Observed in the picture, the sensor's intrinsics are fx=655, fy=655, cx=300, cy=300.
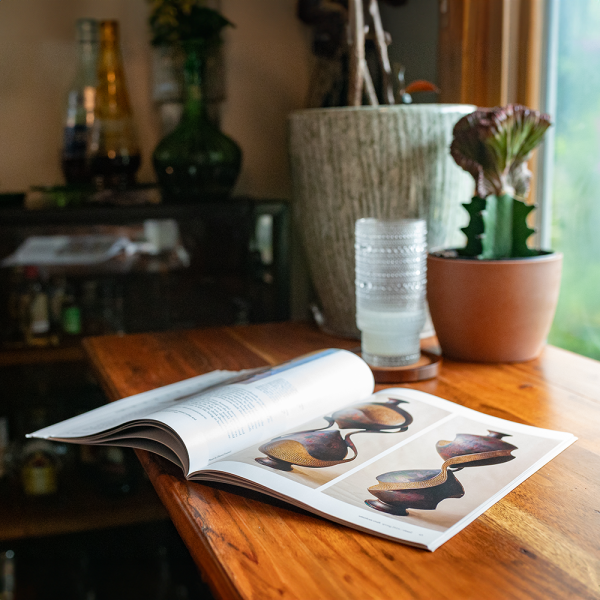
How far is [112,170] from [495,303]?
91cm

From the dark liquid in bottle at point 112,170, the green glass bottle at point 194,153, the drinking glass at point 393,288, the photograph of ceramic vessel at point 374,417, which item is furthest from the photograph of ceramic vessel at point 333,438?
the dark liquid in bottle at point 112,170

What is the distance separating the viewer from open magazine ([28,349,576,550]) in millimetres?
514

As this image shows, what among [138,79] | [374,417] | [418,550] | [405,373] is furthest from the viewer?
[138,79]

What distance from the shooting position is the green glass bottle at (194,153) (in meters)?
1.37

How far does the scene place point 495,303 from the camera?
2.88 ft

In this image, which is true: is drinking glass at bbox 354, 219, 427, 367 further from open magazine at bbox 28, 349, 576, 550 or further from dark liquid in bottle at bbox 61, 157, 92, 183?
dark liquid in bottle at bbox 61, 157, 92, 183

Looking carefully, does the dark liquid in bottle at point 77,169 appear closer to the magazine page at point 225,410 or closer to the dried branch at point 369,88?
the dried branch at point 369,88

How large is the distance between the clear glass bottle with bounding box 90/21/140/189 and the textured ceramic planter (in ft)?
1.66

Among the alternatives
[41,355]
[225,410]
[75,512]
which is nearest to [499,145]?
[225,410]

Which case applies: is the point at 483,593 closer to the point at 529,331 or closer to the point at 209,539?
the point at 209,539

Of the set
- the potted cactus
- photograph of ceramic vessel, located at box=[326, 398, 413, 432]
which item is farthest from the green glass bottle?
photograph of ceramic vessel, located at box=[326, 398, 413, 432]

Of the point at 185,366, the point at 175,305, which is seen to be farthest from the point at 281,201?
the point at 185,366

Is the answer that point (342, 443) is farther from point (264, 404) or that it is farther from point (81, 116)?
point (81, 116)

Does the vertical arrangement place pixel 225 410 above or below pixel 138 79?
below
